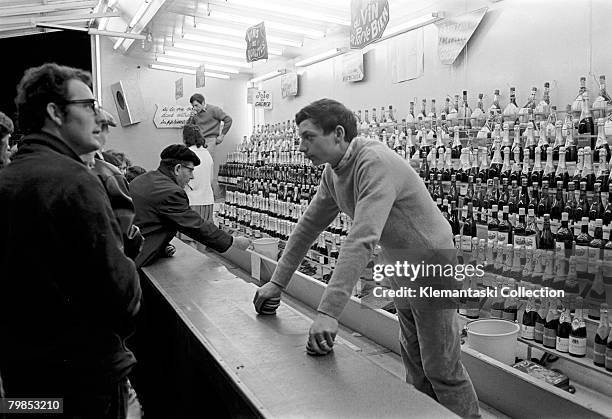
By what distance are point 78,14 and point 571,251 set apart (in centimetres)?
769

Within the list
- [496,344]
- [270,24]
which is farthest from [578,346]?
[270,24]

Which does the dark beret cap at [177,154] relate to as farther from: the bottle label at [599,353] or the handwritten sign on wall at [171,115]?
the handwritten sign on wall at [171,115]

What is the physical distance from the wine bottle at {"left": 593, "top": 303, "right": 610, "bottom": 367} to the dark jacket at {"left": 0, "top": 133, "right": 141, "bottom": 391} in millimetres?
2753

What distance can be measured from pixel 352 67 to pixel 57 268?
17.6 ft

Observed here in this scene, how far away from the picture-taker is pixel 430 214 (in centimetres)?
220

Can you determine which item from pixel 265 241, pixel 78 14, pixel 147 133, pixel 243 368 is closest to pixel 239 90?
pixel 147 133

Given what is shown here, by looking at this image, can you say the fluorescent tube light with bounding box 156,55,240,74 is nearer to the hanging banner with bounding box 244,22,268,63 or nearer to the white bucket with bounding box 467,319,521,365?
the hanging banner with bounding box 244,22,268,63

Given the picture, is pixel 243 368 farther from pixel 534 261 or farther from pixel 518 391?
pixel 534 261

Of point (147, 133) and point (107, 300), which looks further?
point (147, 133)

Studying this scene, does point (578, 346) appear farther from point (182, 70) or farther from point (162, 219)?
point (182, 70)

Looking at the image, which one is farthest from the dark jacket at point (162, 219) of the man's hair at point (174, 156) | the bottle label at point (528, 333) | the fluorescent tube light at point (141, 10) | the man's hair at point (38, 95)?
the fluorescent tube light at point (141, 10)

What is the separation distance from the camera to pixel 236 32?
22.1 ft

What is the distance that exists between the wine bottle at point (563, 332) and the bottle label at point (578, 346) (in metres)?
0.06

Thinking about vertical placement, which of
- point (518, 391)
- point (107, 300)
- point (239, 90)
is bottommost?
point (518, 391)
